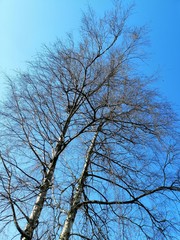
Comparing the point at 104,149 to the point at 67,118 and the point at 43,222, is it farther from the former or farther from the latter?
the point at 43,222

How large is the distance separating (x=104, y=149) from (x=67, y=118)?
2.57 ft

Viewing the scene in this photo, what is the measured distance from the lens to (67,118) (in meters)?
4.60

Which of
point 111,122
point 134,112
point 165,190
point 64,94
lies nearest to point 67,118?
point 64,94

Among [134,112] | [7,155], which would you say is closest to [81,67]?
[134,112]

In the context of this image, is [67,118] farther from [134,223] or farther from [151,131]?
[134,223]

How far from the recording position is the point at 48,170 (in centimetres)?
412

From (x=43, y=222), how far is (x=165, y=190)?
1577 millimetres

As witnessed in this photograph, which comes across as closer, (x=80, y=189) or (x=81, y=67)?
(x=80, y=189)

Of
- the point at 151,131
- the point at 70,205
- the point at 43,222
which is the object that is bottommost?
the point at 43,222

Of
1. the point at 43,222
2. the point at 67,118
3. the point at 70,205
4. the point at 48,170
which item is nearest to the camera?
the point at 43,222

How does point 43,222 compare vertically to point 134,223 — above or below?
below

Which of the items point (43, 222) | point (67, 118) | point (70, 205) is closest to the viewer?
point (43, 222)

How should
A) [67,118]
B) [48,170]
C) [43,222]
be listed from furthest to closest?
[67,118], [48,170], [43,222]

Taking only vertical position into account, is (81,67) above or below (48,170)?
above
